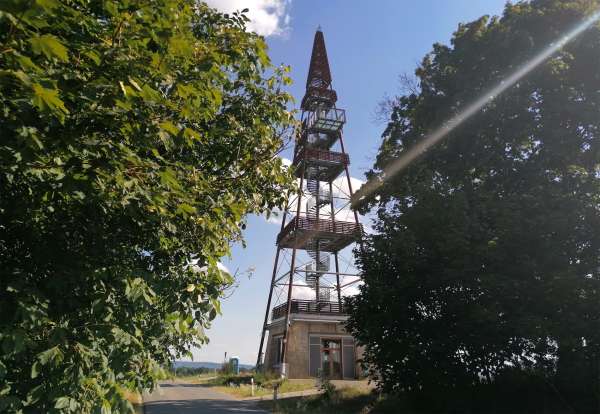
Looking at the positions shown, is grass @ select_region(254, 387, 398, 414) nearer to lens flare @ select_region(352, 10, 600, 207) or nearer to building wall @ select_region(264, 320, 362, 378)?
lens flare @ select_region(352, 10, 600, 207)

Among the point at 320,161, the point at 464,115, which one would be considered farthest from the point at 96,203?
the point at 320,161

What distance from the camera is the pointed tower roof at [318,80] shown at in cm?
3156

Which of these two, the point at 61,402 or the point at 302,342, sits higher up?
the point at 302,342

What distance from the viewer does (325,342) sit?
28844 millimetres

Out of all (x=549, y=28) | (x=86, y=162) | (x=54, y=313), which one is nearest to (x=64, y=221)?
(x=54, y=313)

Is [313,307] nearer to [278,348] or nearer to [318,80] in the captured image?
[278,348]

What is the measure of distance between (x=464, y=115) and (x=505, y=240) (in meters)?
6.55

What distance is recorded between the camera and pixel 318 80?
32562mm

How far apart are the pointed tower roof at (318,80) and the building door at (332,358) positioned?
1627cm

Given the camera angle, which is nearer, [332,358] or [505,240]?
[505,240]

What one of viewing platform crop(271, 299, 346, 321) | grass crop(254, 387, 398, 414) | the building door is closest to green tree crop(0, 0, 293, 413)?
grass crop(254, 387, 398, 414)

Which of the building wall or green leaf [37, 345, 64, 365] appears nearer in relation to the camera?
green leaf [37, 345, 64, 365]

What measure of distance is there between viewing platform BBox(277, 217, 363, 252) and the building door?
649cm

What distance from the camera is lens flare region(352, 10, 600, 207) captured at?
50.5 ft
